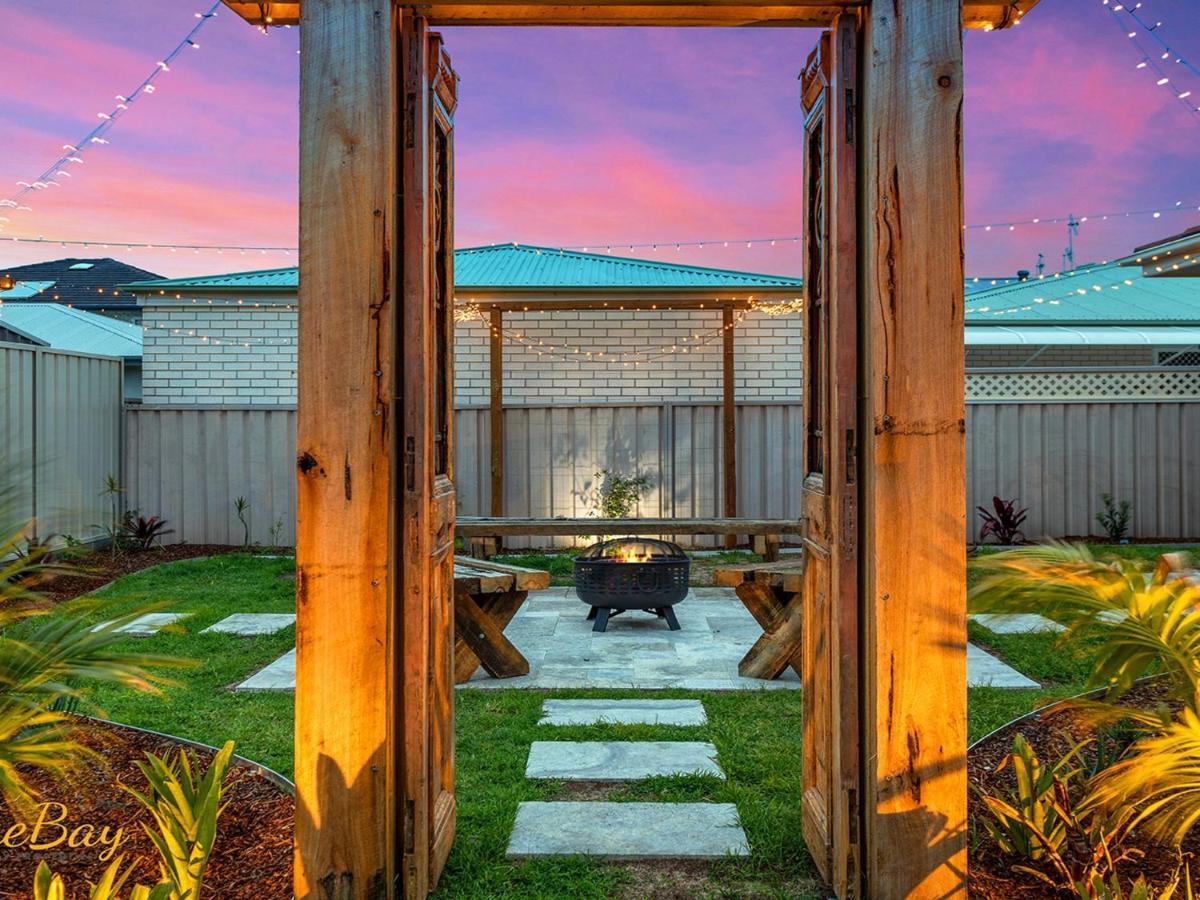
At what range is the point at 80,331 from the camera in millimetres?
19953

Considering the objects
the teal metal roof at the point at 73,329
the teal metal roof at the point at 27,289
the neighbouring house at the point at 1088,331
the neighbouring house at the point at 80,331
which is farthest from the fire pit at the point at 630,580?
the teal metal roof at the point at 27,289

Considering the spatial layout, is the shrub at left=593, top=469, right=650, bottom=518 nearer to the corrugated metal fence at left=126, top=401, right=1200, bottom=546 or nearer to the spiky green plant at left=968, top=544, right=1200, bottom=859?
the corrugated metal fence at left=126, top=401, right=1200, bottom=546

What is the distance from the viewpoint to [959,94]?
2568mm

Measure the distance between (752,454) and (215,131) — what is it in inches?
278

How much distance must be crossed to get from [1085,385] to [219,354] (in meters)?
11.1

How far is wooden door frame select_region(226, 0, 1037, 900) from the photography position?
2586 mm

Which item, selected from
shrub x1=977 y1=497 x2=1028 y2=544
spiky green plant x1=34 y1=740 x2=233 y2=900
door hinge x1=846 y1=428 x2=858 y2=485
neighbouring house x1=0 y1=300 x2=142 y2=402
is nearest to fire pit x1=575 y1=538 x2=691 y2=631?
door hinge x1=846 y1=428 x2=858 y2=485

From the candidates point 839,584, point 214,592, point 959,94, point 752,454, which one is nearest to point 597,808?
point 839,584

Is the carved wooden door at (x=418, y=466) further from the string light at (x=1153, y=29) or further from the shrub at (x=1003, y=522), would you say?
the shrub at (x=1003, y=522)

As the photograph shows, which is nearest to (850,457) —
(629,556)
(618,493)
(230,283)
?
(629,556)

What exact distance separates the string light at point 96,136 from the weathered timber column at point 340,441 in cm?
347

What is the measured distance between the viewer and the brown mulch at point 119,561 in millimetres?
8658

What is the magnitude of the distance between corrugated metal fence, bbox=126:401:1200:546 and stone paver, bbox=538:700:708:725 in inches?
263

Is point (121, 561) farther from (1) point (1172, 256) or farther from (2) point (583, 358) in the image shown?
(1) point (1172, 256)
